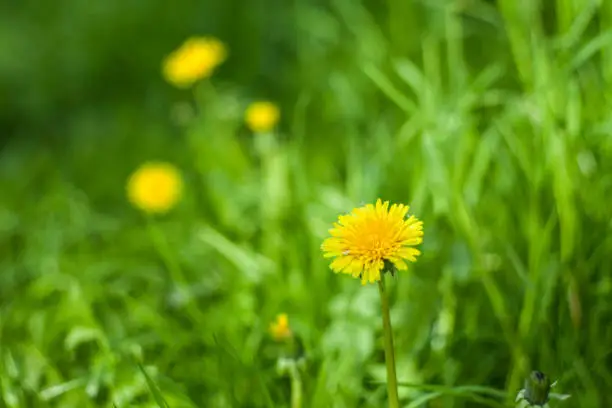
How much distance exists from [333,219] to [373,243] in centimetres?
81

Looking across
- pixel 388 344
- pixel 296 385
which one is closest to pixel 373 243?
pixel 388 344

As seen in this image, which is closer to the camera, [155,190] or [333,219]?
[333,219]

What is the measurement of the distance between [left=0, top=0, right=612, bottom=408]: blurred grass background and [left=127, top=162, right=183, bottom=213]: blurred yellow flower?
74mm

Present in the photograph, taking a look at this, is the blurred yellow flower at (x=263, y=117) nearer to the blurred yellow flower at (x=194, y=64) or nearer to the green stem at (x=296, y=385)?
the blurred yellow flower at (x=194, y=64)

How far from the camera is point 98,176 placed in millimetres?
2346

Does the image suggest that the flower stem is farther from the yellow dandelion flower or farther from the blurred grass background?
the blurred grass background

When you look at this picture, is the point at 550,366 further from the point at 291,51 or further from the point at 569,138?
the point at 291,51

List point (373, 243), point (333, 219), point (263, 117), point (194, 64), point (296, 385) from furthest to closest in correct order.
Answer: point (194, 64), point (263, 117), point (333, 219), point (296, 385), point (373, 243)

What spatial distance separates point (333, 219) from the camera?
1676 mm

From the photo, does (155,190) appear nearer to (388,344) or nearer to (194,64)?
(194,64)

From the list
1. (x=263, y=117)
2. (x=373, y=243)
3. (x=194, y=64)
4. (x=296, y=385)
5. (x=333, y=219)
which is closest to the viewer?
(x=373, y=243)

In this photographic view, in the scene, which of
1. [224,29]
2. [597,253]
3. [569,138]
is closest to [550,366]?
[597,253]

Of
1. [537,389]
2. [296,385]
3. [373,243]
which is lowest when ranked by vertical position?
[296,385]

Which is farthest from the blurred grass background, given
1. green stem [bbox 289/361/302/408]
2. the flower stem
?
the flower stem
